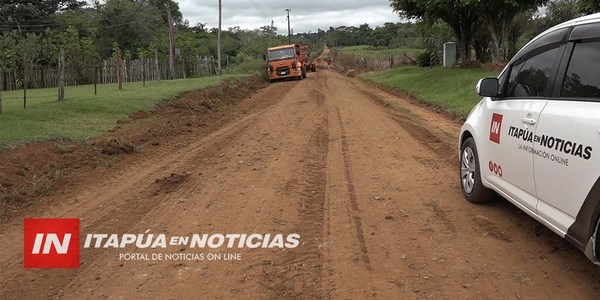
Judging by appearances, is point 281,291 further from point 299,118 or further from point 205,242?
point 299,118

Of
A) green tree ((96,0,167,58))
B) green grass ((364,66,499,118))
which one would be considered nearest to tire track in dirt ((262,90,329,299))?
green grass ((364,66,499,118))

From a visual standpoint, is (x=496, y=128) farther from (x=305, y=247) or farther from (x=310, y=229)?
(x=305, y=247)

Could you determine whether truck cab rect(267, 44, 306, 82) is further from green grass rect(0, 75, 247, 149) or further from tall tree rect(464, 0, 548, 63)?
green grass rect(0, 75, 247, 149)

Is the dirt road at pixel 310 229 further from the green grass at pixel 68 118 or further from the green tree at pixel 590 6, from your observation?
the green tree at pixel 590 6

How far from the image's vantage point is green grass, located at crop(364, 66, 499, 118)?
52.9ft

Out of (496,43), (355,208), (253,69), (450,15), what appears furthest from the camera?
(253,69)

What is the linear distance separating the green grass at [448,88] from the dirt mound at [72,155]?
787cm

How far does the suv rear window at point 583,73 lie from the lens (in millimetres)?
3635

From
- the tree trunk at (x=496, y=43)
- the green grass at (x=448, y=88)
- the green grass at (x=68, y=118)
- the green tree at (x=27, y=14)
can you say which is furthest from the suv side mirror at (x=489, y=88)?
the green tree at (x=27, y=14)

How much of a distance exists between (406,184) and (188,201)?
287 centimetres

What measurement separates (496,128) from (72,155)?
278 inches

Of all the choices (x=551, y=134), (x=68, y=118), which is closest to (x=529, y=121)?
(x=551, y=134)

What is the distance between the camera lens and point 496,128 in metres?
5.10

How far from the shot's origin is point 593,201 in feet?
10.8
